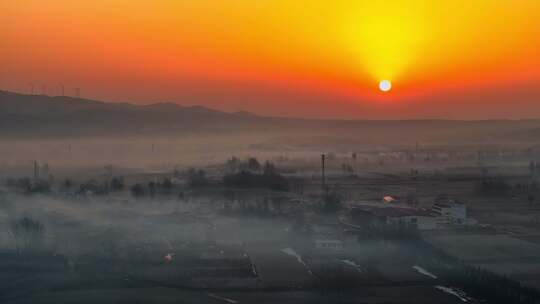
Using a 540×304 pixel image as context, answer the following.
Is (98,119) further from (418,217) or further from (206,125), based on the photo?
(418,217)

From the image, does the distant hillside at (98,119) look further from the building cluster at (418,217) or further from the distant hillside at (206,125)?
the building cluster at (418,217)

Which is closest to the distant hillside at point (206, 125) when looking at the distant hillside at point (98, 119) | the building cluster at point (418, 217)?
the distant hillside at point (98, 119)

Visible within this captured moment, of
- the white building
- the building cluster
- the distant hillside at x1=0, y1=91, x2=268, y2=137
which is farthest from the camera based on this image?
the distant hillside at x1=0, y1=91, x2=268, y2=137

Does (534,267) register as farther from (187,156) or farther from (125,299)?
(187,156)

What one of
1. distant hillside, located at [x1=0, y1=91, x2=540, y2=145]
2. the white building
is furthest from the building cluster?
distant hillside, located at [x1=0, y1=91, x2=540, y2=145]

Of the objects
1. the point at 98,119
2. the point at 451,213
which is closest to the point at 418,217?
the point at 451,213

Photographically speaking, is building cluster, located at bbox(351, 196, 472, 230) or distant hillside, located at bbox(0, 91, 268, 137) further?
distant hillside, located at bbox(0, 91, 268, 137)

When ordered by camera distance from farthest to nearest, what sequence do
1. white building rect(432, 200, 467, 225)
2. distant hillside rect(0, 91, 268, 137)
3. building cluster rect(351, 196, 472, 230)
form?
1. distant hillside rect(0, 91, 268, 137)
2. white building rect(432, 200, 467, 225)
3. building cluster rect(351, 196, 472, 230)

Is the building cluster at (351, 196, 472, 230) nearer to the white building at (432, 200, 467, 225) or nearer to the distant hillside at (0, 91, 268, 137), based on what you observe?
the white building at (432, 200, 467, 225)

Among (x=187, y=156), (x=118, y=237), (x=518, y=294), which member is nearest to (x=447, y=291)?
(x=518, y=294)
